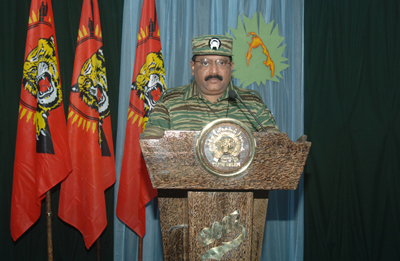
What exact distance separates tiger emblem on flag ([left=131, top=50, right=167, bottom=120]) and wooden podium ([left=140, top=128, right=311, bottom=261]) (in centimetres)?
128

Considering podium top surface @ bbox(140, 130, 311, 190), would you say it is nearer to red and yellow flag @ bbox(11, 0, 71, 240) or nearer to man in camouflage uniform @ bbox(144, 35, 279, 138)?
man in camouflage uniform @ bbox(144, 35, 279, 138)

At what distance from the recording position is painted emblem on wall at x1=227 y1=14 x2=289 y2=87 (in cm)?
293

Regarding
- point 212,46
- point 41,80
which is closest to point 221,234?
point 212,46

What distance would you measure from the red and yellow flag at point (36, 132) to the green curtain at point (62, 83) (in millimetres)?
311

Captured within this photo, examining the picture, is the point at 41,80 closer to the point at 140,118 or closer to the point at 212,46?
the point at 140,118

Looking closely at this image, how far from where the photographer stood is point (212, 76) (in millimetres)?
1829

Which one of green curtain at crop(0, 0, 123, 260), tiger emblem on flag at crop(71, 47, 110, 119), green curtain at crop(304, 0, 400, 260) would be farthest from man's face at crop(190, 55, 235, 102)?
green curtain at crop(304, 0, 400, 260)

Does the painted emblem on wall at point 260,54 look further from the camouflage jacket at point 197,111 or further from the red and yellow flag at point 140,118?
the camouflage jacket at point 197,111

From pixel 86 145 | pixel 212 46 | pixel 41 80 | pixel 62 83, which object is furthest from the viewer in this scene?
pixel 62 83

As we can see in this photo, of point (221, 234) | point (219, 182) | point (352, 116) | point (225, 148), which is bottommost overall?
point (221, 234)

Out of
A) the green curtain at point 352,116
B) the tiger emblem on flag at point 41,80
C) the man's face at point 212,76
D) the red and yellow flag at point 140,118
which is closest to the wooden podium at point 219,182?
the man's face at point 212,76

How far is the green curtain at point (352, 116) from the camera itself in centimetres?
300

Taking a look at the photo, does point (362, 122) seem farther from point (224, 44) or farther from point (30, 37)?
point (30, 37)

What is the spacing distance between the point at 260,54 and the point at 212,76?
1.26m
